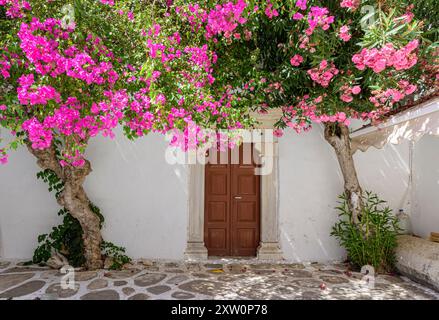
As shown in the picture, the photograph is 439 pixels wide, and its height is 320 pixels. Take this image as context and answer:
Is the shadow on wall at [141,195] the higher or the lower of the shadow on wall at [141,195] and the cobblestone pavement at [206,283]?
the higher

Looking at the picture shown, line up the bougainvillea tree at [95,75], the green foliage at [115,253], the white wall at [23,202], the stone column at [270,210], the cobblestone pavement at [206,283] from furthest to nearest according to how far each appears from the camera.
→ the stone column at [270,210], the white wall at [23,202], the green foliage at [115,253], the cobblestone pavement at [206,283], the bougainvillea tree at [95,75]

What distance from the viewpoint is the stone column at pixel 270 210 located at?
21.6ft

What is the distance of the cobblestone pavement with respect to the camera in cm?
464

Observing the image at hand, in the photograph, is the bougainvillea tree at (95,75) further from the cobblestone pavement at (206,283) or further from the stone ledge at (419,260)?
the stone ledge at (419,260)

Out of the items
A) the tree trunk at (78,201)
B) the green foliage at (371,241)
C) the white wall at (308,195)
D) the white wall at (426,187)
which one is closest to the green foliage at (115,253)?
the tree trunk at (78,201)

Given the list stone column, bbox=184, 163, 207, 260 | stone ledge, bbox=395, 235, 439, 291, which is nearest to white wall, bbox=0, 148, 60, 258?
stone column, bbox=184, 163, 207, 260

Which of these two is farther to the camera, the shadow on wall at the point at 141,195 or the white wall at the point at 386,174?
the white wall at the point at 386,174

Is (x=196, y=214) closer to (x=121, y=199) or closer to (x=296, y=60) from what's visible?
(x=121, y=199)

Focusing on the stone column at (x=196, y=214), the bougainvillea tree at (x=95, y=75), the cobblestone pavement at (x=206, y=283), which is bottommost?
the cobblestone pavement at (x=206, y=283)

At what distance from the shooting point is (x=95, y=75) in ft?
12.0

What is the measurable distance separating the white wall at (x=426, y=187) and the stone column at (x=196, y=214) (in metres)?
4.44

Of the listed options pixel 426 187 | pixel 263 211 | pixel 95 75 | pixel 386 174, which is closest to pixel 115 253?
pixel 263 211

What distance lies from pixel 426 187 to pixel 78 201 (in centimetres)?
677

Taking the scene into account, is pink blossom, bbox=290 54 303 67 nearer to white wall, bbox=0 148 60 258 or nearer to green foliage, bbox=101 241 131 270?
green foliage, bbox=101 241 131 270
